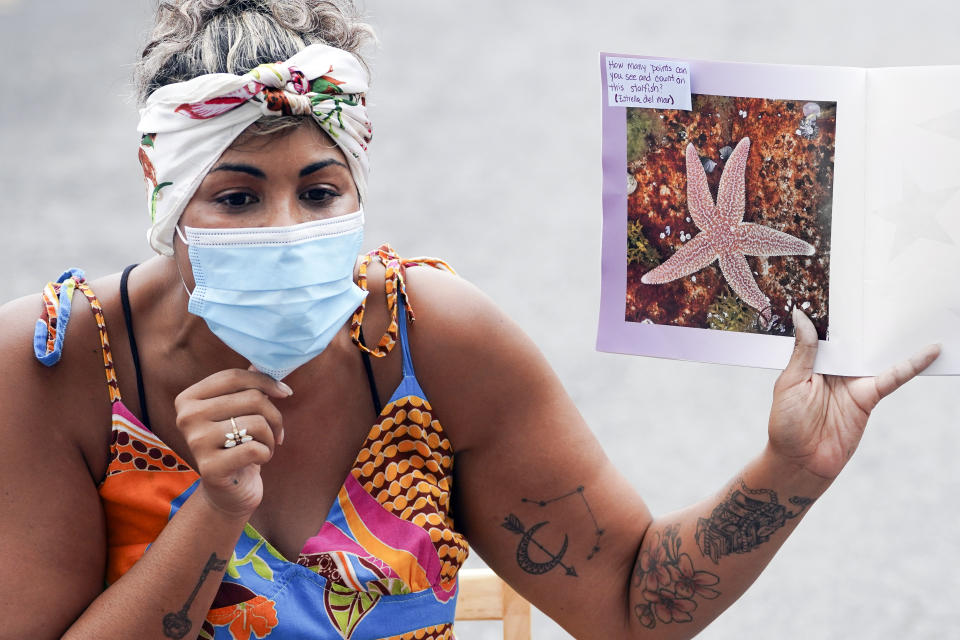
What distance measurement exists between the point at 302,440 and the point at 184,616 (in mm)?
342

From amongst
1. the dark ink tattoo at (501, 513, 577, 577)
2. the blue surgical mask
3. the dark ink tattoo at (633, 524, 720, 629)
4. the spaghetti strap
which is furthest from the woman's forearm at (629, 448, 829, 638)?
the spaghetti strap

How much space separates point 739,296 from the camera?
1.63 m

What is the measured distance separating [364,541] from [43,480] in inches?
19.3

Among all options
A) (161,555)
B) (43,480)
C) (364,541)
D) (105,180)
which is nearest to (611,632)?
(364,541)

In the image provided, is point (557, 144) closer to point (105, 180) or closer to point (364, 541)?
point (105, 180)

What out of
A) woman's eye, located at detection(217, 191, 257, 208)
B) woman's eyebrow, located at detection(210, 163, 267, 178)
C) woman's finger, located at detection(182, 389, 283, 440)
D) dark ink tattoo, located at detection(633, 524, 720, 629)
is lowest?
dark ink tattoo, located at detection(633, 524, 720, 629)

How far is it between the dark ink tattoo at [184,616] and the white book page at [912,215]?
3.22 feet

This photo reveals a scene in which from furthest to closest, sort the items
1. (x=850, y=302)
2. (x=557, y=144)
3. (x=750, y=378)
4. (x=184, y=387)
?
(x=557, y=144), (x=750, y=378), (x=184, y=387), (x=850, y=302)

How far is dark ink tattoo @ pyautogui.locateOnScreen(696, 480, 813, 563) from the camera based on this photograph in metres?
1.65

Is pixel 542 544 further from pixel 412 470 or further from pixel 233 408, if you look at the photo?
pixel 233 408

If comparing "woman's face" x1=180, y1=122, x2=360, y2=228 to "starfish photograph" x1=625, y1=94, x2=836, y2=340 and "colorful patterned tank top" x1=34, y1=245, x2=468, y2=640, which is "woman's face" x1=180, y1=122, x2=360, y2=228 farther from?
"starfish photograph" x1=625, y1=94, x2=836, y2=340

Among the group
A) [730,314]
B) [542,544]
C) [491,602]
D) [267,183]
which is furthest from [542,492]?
[267,183]

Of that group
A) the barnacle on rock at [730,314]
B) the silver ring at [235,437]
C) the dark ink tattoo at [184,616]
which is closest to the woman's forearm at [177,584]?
the dark ink tattoo at [184,616]

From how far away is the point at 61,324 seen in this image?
5.65 ft
